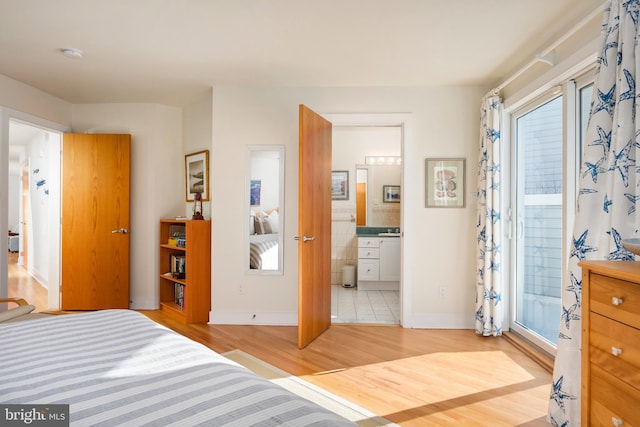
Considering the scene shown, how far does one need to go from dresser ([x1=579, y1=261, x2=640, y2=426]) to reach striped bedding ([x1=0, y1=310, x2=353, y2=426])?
1.11 metres

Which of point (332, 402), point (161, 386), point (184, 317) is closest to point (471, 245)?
point (332, 402)

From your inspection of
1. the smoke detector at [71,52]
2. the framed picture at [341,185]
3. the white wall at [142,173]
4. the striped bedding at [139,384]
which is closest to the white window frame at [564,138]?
the striped bedding at [139,384]

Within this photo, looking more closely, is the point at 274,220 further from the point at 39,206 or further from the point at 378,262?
the point at 39,206

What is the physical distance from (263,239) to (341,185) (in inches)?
101

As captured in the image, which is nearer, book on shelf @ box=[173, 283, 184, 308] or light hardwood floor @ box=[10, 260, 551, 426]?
light hardwood floor @ box=[10, 260, 551, 426]

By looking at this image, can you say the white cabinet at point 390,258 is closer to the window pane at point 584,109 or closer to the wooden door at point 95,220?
the window pane at point 584,109

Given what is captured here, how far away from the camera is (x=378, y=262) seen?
5.66 meters

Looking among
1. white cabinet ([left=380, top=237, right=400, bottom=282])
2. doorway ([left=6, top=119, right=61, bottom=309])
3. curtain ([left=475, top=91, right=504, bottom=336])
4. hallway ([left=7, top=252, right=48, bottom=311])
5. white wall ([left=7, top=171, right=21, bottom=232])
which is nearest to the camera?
curtain ([left=475, top=91, right=504, bottom=336])

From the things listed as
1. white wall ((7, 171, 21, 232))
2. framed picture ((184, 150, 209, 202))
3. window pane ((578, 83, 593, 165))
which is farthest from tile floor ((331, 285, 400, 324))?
white wall ((7, 171, 21, 232))

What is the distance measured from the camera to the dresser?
130cm

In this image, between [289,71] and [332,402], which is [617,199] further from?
[289,71]

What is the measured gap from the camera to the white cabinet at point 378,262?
5.62 meters

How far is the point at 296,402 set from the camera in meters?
0.96

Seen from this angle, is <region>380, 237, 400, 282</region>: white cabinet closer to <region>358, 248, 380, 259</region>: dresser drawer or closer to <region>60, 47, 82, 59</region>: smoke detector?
<region>358, 248, 380, 259</region>: dresser drawer
